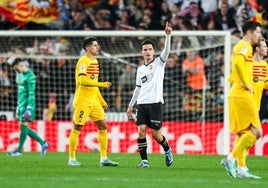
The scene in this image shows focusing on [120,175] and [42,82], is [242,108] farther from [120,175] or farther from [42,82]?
[42,82]

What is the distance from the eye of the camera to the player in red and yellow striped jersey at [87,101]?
15.6m

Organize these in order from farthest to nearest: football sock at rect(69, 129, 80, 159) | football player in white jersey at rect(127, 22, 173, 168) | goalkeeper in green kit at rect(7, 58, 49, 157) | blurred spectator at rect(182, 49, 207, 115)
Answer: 1. blurred spectator at rect(182, 49, 207, 115)
2. goalkeeper in green kit at rect(7, 58, 49, 157)
3. football sock at rect(69, 129, 80, 159)
4. football player in white jersey at rect(127, 22, 173, 168)

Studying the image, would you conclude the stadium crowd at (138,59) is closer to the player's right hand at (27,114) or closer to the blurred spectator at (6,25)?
the blurred spectator at (6,25)

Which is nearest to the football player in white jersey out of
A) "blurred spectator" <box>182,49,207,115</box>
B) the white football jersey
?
the white football jersey

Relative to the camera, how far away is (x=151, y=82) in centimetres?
1554

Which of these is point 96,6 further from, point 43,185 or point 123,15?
point 43,185

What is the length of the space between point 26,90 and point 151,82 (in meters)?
5.22

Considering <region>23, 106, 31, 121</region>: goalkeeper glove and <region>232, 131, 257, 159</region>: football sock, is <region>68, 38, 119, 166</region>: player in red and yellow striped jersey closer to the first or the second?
<region>232, 131, 257, 159</region>: football sock

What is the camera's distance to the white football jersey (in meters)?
15.5

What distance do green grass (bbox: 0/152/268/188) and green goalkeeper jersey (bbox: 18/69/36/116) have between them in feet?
9.05

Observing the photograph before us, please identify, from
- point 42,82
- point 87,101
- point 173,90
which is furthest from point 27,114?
point 173,90

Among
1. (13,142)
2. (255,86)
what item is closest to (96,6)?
(13,142)

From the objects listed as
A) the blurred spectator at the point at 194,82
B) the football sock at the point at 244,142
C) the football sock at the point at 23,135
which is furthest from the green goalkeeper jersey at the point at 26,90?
the football sock at the point at 244,142

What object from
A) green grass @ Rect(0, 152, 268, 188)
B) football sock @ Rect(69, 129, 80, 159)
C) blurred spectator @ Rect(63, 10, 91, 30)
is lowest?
green grass @ Rect(0, 152, 268, 188)
